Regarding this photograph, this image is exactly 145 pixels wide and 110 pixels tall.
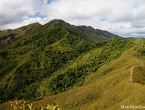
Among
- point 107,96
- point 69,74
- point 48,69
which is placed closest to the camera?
point 107,96

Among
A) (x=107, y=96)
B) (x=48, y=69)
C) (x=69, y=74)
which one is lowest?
(x=69, y=74)

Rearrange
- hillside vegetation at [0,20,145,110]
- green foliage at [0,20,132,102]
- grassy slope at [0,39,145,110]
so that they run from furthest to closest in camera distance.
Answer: green foliage at [0,20,132,102]
hillside vegetation at [0,20,145,110]
grassy slope at [0,39,145,110]

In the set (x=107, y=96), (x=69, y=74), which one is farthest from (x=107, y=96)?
(x=69, y=74)

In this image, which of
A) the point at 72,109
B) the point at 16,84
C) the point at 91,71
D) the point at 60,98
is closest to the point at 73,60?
the point at 91,71

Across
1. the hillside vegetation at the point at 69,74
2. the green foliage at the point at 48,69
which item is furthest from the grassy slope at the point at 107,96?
the green foliage at the point at 48,69

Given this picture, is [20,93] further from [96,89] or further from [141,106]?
[141,106]

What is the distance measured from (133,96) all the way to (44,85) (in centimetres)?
9992

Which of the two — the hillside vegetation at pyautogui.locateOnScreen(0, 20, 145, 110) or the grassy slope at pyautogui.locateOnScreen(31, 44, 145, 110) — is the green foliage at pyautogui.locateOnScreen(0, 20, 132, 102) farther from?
the grassy slope at pyautogui.locateOnScreen(31, 44, 145, 110)

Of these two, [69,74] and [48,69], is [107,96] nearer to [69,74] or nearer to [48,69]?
[69,74]

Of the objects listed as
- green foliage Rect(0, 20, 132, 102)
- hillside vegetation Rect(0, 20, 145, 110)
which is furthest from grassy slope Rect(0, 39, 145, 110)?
green foliage Rect(0, 20, 132, 102)

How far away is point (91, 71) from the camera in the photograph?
15825cm

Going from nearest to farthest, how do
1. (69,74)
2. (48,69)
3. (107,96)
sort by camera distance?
1. (107,96)
2. (69,74)
3. (48,69)

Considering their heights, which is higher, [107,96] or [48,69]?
[48,69]

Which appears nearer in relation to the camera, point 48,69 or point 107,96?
point 107,96
